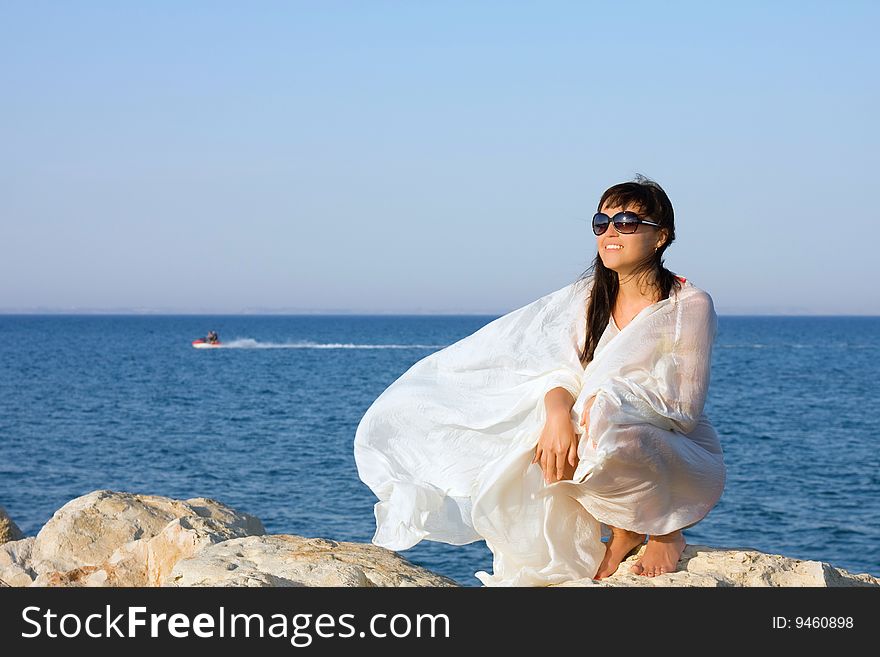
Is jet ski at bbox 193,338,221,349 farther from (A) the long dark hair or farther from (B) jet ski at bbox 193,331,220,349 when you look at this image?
(A) the long dark hair

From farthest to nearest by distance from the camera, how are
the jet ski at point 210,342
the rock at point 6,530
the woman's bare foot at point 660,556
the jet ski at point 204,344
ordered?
the jet ski at point 204,344
the jet ski at point 210,342
the rock at point 6,530
the woman's bare foot at point 660,556

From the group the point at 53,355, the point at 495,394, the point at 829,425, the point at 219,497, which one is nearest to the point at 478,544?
the point at 219,497

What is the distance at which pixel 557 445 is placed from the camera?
4.72m

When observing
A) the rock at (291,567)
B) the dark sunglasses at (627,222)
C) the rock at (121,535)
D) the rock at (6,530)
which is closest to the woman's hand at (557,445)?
the rock at (291,567)

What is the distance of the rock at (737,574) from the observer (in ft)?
15.1

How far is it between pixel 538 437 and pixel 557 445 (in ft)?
0.77

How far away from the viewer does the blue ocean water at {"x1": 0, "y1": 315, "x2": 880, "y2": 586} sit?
18438 millimetres

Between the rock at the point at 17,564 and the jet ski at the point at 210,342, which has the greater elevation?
the rock at the point at 17,564

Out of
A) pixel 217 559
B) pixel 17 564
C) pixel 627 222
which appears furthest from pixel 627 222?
pixel 17 564

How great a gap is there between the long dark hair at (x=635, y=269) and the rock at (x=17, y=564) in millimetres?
3886

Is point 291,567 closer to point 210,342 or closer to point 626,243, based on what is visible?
point 626,243

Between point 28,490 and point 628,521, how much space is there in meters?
20.2

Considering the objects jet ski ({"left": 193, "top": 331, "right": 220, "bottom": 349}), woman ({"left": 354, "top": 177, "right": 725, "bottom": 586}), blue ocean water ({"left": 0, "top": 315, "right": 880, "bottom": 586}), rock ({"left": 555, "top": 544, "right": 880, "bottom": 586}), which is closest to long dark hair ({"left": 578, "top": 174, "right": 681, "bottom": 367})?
woman ({"left": 354, "top": 177, "right": 725, "bottom": 586})

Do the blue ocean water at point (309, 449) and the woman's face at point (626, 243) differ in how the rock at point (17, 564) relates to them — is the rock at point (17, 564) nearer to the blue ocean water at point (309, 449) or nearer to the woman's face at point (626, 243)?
the woman's face at point (626, 243)
